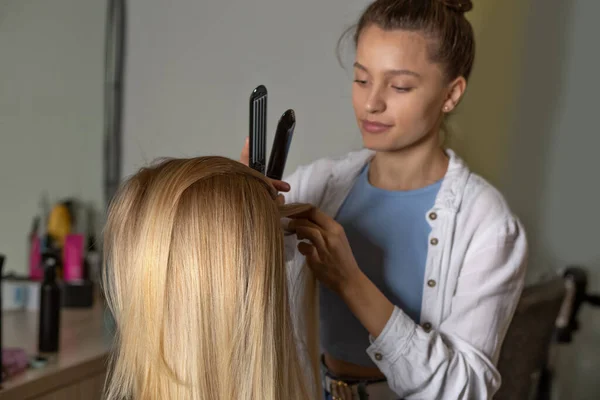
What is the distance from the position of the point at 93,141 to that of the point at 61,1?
13.8 inches

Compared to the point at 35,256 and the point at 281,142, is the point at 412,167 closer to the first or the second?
the point at 281,142

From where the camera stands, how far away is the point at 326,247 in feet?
3.23

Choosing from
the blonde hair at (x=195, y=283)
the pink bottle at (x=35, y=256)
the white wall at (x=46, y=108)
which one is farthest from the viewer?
the pink bottle at (x=35, y=256)

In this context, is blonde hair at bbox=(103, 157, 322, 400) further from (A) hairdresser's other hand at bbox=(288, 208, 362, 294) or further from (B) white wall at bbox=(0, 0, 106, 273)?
(B) white wall at bbox=(0, 0, 106, 273)

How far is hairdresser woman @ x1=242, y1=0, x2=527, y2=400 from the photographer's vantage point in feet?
3.41

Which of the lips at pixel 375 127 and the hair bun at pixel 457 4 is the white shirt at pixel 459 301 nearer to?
the lips at pixel 375 127

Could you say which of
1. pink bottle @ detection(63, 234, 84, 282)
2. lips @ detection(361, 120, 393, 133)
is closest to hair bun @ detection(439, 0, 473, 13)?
lips @ detection(361, 120, 393, 133)

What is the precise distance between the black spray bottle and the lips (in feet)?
2.45

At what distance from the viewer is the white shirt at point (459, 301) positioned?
3.42 ft

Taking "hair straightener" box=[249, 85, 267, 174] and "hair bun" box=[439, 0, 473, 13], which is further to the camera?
"hair bun" box=[439, 0, 473, 13]

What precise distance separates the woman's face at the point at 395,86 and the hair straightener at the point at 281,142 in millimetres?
173

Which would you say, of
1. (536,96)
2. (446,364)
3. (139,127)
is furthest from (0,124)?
(536,96)

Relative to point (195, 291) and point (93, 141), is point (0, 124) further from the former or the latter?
point (195, 291)

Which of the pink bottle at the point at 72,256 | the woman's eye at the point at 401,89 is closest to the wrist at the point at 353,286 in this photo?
the woman's eye at the point at 401,89
